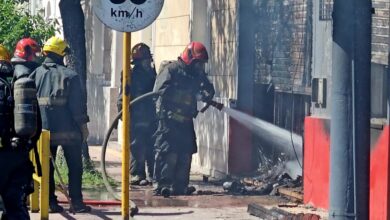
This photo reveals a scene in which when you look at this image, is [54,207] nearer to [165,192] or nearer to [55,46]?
[55,46]

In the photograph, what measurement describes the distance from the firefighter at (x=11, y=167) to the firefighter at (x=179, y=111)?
5028 millimetres

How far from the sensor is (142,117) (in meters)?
14.8

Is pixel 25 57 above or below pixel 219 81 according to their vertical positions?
above

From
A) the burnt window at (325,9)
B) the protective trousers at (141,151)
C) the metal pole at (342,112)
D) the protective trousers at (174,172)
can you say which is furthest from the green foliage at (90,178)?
the metal pole at (342,112)

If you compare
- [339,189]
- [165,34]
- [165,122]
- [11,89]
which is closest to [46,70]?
[165,122]

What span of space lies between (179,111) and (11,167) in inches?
207

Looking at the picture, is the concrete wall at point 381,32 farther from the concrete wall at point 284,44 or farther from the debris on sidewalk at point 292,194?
the concrete wall at point 284,44

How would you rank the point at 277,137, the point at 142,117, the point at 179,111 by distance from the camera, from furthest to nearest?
the point at 142,117
the point at 277,137
the point at 179,111

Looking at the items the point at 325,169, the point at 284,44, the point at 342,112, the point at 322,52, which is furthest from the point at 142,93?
the point at 342,112

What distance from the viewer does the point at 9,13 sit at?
17.2m

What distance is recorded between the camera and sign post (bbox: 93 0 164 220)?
897 centimetres

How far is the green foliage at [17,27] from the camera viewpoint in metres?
16.6

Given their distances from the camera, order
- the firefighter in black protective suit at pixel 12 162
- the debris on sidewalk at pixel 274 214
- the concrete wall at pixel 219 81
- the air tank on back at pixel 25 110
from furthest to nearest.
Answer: the concrete wall at pixel 219 81, the debris on sidewalk at pixel 274 214, the firefighter in black protective suit at pixel 12 162, the air tank on back at pixel 25 110

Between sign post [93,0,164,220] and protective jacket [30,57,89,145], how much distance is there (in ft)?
7.52
